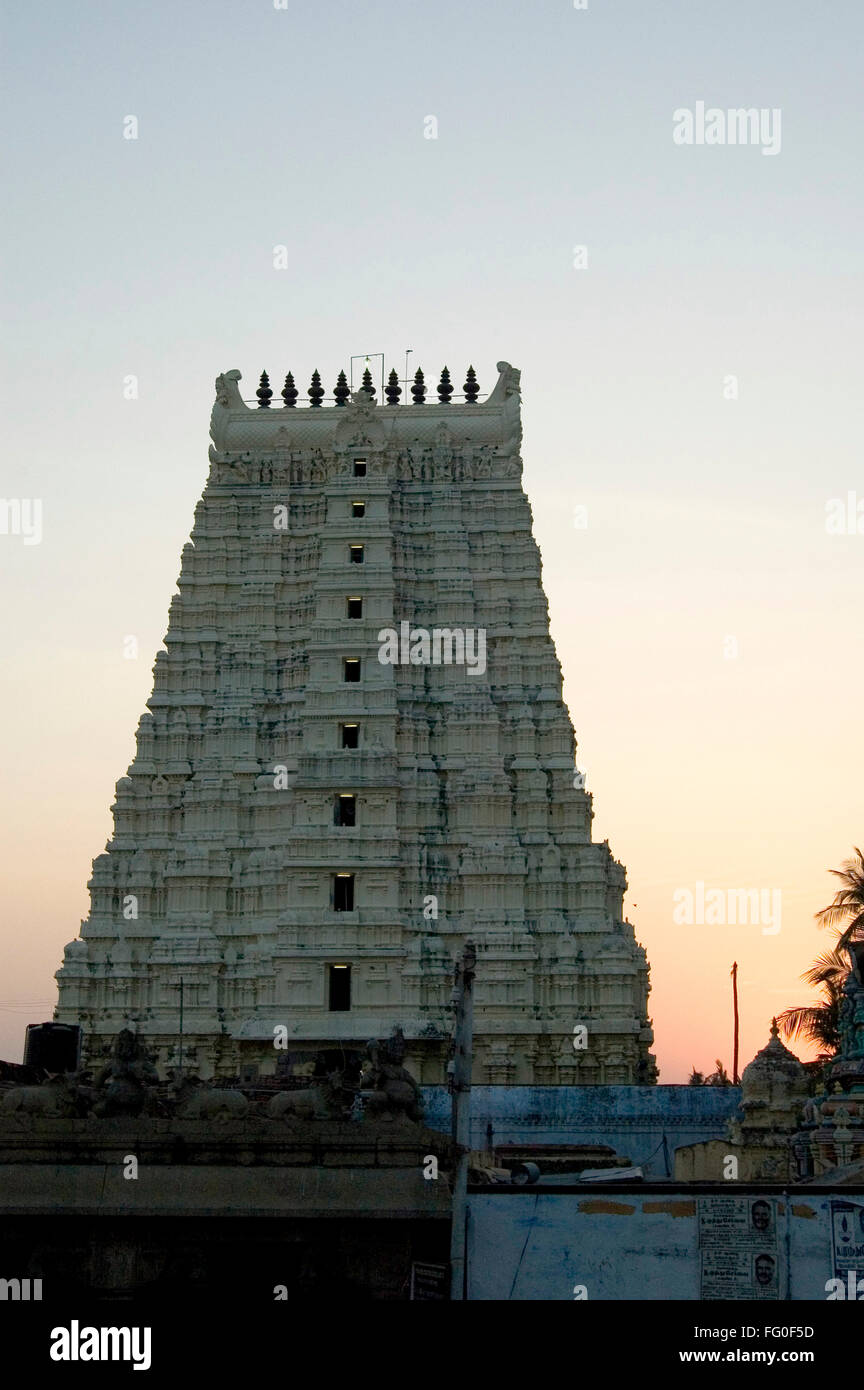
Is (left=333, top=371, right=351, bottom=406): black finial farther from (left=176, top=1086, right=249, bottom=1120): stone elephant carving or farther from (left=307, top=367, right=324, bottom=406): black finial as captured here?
(left=176, top=1086, right=249, bottom=1120): stone elephant carving

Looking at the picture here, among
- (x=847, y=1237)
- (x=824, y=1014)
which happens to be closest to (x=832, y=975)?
(x=824, y=1014)

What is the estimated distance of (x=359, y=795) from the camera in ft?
218

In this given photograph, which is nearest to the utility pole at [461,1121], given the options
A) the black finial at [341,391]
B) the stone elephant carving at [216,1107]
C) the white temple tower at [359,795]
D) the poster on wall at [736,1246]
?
the stone elephant carving at [216,1107]

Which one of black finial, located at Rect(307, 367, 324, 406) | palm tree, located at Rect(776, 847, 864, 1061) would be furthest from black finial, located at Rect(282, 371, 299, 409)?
palm tree, located at Rect(776, 847, 864, 1061)

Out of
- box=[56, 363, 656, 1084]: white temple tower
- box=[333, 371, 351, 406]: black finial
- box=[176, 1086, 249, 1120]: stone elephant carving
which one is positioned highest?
box=[333, 371, 351, 406]: black finial

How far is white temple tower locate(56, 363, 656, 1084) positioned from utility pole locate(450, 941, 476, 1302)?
3266 cm

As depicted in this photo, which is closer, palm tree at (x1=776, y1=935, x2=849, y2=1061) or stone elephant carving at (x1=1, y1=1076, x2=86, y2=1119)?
stone elephant carving at (x1=1, y1=1076, x2=86, y2=1119)

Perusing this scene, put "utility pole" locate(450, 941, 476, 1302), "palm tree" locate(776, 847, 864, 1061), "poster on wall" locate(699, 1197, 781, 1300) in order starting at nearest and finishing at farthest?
"utility pole" locate(450, 941, 476, 1302) → "poster on wall" locate(699, 1197, 781, 1300) → "palm tree" locate(776, 847, 864, 1061)

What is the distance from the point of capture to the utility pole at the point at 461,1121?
27.5m

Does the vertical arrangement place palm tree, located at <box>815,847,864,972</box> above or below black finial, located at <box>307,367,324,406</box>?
below

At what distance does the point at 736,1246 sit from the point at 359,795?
3846 centimetres

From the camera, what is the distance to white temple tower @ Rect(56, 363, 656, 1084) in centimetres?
6372

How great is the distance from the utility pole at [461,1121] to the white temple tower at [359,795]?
1286 inches
